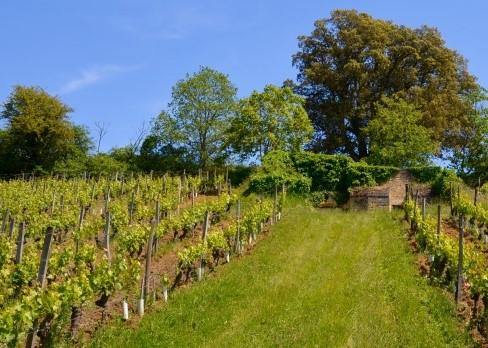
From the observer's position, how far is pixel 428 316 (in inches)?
483

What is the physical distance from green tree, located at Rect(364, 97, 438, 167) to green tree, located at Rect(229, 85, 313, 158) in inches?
183

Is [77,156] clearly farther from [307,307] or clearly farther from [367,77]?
[307,307]

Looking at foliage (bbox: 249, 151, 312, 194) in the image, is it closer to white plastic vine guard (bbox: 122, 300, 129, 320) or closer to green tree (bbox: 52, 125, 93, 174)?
green tree (bbox: 52, 125, 93, 174)

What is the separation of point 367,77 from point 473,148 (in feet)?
32.8

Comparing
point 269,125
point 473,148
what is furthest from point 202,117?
point 473,148

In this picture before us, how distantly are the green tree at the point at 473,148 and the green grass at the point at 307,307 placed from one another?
88.5 feet

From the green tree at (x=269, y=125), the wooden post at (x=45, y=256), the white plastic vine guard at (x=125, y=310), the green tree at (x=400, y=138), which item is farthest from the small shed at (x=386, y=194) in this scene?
the wooden post at (x=45, y=256)

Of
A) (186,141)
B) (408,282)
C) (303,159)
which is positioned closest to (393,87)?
(303,159)

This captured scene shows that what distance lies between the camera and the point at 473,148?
4381 cm

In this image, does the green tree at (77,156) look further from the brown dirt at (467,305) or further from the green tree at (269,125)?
the brown dirt at (467,305)

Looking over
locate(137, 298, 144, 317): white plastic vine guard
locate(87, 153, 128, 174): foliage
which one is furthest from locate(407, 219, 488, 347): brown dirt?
locate(87, 153, 128, 174): foliage

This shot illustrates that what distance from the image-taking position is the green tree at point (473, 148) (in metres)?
43.2

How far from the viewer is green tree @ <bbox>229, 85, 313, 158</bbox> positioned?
123 feet

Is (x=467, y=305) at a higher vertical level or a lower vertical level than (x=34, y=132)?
lower
